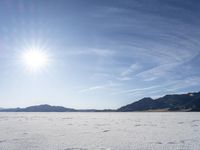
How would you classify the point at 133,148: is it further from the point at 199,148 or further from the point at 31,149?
the point at 31,149

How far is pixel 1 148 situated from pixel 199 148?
31.7 ft

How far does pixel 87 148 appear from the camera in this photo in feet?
41.1

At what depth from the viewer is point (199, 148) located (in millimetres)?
12078

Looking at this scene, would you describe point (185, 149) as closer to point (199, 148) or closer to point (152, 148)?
point (199, 148)

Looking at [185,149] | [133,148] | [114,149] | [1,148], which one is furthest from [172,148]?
[1,148]

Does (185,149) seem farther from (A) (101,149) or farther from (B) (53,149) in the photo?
(B) (53,149)

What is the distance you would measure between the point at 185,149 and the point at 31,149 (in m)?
7.44

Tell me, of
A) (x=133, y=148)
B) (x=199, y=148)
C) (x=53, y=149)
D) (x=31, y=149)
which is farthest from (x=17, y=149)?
(x=199, y=148)

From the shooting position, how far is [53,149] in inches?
486

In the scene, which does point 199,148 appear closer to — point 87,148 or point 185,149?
point 185,149

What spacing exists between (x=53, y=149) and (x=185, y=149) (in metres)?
6.40

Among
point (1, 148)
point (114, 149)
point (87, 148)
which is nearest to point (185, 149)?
point (114, 149)

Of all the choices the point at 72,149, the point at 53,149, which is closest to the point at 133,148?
the point at 72,149

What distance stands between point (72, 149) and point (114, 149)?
6.76ft
